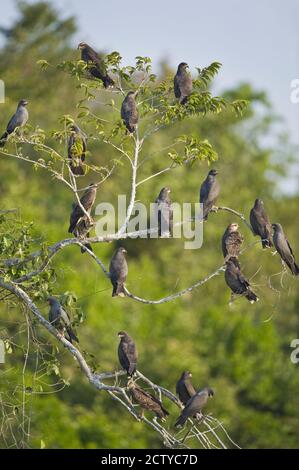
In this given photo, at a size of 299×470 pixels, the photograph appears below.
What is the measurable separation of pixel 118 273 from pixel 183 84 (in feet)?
6.70

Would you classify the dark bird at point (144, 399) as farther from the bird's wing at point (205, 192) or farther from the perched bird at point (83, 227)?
the bird's wing at point (205, 192)

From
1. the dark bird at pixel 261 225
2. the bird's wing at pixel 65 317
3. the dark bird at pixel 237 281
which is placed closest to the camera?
the bird's wing at pixel 65 317

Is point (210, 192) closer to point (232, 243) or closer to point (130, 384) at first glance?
point (232, 243)

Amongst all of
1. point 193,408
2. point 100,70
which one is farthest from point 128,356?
point 100,70

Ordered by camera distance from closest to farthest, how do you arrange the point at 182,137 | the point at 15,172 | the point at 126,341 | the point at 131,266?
the point at 182,137 → the point at 126,341 → the point at 131,266 → the point at 15,172

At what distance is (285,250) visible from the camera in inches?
445

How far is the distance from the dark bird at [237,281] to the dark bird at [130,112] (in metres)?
1.63

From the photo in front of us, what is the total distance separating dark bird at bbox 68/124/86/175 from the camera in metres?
10.4

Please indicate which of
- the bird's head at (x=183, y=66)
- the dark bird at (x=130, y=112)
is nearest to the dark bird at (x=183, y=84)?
the bird's head at (x=183, y=66)

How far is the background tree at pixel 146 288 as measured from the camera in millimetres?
12156

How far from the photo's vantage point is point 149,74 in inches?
419
